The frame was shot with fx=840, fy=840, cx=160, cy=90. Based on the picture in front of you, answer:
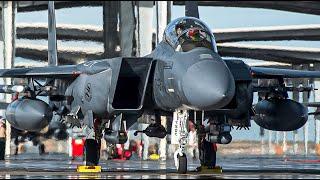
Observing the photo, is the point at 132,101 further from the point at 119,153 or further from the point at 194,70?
the point at 119,153

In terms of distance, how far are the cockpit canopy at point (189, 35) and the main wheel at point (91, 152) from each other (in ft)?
9.70

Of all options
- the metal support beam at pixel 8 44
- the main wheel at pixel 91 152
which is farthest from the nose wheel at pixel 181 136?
the metal support beam at pixel 8 44

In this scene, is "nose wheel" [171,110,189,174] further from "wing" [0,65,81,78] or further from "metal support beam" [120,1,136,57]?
"metal support beam" [120,1,136,57]

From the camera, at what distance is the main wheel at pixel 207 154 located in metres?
16.7

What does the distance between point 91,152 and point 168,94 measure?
2.89 metres

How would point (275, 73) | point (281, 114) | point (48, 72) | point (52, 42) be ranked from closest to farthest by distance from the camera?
point (281, 114) → point (275, 73) → point (48, 72) → point (52, 42)

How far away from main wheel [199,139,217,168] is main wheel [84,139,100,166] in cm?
210

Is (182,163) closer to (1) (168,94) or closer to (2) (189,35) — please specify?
(1) (168,94)

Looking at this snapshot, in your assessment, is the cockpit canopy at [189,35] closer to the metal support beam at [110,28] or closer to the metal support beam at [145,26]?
the metal support beam at [145,26]

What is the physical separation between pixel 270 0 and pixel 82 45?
10.6 meters

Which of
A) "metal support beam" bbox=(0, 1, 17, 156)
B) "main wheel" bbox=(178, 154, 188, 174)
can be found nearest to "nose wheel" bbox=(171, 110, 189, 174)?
"main wheel" bbox=(178, 154, 188, 174)

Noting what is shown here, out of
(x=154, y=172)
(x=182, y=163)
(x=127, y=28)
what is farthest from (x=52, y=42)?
(x=127, y=28)

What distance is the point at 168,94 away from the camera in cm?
1441

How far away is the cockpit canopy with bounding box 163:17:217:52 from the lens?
1420cm
